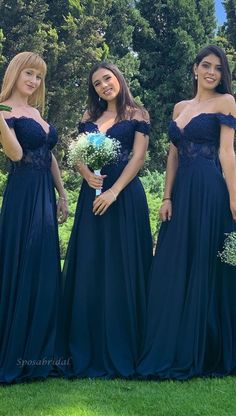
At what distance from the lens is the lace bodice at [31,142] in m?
4.27

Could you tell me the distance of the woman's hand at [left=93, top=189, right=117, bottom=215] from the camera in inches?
171

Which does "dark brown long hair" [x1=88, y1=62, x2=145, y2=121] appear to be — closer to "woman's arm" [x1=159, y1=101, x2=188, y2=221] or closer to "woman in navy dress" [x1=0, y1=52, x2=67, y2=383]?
"woman's arm" [x1=159, y1=101, x2=188, y2=221]

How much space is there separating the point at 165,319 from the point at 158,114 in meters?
15.4

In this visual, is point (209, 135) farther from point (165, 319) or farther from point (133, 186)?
point (165, 319)

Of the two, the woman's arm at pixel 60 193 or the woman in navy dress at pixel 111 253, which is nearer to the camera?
the woman in navy dress at pixel 111 253

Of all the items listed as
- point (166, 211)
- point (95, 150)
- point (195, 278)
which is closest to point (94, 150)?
point (95, 150)

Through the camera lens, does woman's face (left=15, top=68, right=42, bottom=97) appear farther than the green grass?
Yes

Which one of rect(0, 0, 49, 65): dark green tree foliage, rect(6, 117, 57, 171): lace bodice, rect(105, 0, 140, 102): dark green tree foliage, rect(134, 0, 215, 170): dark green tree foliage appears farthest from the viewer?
rect(134, 0, 215, 170): dark green tree foliage

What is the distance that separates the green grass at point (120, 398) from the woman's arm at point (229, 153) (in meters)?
1.28

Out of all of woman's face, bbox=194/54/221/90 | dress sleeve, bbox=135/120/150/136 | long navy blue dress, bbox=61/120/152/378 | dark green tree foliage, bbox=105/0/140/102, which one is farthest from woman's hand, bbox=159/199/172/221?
dark green tree foliage, bbox=105/0/140/102

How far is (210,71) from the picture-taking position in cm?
432

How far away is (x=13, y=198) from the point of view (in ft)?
14.2

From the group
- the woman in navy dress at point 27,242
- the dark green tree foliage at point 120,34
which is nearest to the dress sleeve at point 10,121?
the woman in navy dress at point 27,242

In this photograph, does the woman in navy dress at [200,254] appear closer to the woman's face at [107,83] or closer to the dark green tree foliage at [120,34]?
the woman's face at [107,83]
